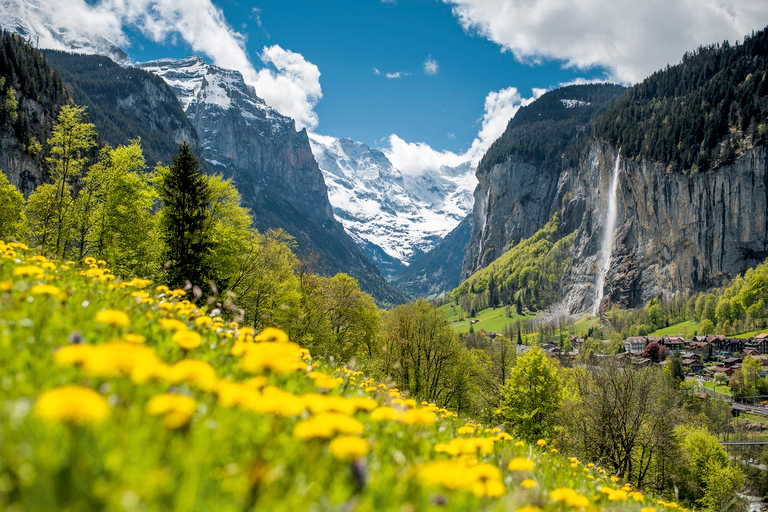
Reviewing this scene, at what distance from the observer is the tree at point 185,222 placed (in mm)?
28188

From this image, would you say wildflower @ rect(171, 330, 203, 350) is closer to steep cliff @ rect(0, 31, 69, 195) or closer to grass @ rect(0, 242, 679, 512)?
grass @ rect(0, 242, 679, 512)

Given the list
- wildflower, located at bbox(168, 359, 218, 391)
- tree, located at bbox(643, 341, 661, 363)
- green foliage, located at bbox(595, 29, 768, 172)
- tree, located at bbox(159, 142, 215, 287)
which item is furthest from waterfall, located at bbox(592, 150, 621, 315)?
wildflower, located at bbox(168, 359, 218, 391)

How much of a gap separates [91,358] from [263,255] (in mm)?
33183

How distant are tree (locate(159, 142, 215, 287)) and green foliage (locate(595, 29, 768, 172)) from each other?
170 meters

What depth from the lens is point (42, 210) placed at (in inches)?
1115

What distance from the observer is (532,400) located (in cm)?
3394

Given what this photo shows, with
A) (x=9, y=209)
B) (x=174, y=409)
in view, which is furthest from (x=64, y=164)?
(x=174, y=409)

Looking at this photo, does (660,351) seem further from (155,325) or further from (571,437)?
(155,325)

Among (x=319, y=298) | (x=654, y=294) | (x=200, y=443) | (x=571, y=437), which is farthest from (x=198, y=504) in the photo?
(x=654, y=294)

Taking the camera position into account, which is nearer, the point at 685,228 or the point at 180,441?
the point at 180,441

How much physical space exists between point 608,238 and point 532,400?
594 feet

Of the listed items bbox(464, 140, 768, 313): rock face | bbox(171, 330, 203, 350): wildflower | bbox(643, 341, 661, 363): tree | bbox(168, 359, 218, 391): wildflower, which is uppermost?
bbox(464, 140, 768, 313): rock face

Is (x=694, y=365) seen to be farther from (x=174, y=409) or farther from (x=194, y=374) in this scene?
(x=174, y=409)

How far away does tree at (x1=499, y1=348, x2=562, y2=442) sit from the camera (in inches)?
1302
